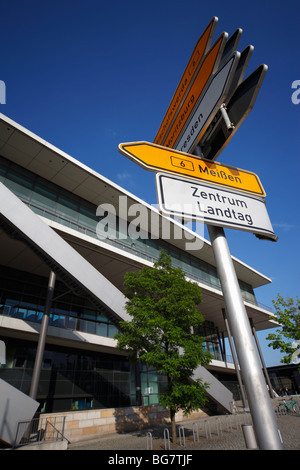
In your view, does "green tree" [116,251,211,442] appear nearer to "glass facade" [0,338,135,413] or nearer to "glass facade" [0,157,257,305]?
"glass facade" [0,157,257,305]

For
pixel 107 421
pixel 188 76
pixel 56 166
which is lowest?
pixel 107 421

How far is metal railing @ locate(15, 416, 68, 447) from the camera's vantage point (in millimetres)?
9961

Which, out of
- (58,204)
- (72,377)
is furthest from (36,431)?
(58,204)

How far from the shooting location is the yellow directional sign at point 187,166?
276cm

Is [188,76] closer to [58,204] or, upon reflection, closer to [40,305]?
[58,204]

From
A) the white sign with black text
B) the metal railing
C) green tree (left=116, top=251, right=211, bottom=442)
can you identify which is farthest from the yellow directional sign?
the metal railing

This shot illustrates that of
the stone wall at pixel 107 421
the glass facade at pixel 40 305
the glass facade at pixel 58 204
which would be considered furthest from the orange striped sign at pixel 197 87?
the stone wall at pixel 107 421

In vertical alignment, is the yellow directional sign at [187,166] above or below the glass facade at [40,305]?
below

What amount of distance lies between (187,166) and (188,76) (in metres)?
1.70

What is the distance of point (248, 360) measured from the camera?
6.45 feet

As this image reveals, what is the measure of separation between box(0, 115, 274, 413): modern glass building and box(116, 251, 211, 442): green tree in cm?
151

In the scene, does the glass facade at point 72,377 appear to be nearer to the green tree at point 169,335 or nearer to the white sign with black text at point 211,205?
the green tree at point 169,335

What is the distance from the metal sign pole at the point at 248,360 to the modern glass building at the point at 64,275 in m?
11.2

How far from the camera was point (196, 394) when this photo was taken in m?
10.8
